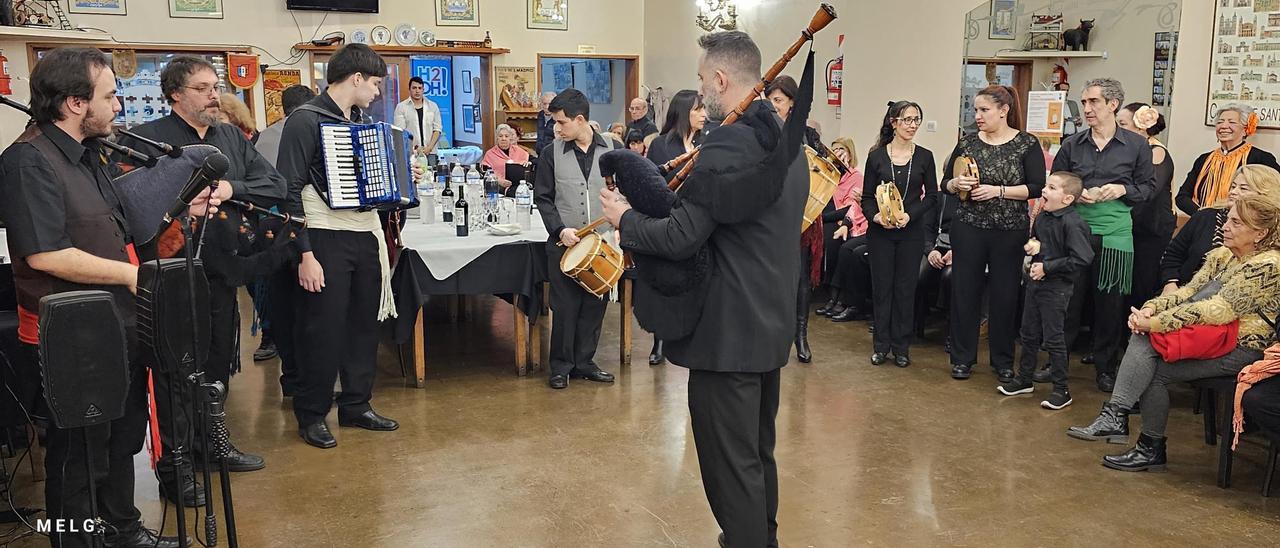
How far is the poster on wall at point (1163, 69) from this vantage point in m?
6.35

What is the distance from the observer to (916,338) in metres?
6.61

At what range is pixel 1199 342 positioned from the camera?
403 cm

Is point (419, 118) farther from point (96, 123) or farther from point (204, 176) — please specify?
point (204, 176)

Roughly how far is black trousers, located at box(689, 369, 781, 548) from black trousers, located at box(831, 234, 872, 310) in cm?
419

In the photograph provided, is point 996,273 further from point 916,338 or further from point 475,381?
point 475,381

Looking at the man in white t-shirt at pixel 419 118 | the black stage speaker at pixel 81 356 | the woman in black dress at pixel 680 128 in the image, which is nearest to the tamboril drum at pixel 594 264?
the woman in black dress at pixel 680 128

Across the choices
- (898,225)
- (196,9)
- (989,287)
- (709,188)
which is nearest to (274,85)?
(196,9)

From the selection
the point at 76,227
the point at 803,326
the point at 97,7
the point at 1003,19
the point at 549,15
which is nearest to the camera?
the point at 76,227

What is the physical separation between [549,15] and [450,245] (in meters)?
7.84

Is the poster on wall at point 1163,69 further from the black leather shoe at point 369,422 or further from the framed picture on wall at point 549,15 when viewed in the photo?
the framed picture on wall at point 549,15

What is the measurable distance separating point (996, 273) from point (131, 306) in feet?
13.9

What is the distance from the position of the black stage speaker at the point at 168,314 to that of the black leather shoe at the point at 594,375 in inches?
117

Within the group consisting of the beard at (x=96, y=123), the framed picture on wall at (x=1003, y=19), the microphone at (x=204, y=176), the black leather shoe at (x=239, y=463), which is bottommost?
the black leather shoe at (x=239, y=463)

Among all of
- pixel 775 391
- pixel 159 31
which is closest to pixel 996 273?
pixel 775 391
